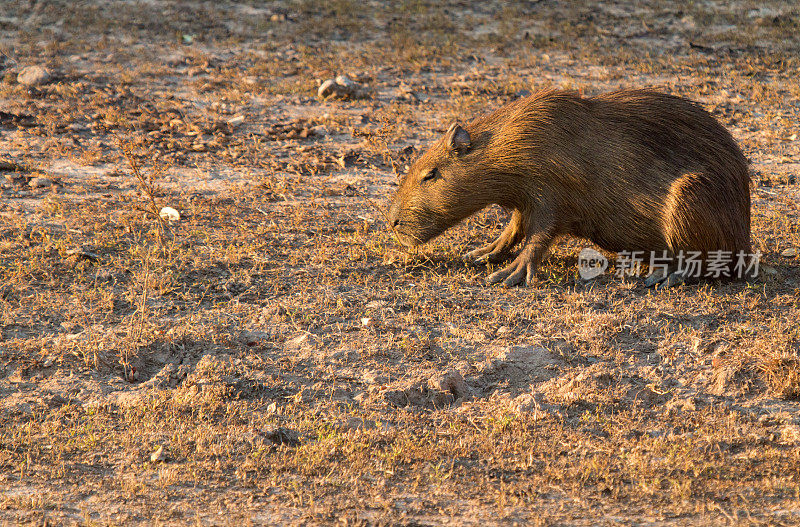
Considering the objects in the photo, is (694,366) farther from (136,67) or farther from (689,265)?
(136,67)

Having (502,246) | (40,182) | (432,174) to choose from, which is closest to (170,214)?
(40,182)

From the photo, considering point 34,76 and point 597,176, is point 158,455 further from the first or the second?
point 34,76

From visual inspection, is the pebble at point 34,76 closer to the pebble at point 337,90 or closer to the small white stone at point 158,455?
the pebble at point 337,90

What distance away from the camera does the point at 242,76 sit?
921 centimetres

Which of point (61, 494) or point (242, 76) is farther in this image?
point (242, 76)

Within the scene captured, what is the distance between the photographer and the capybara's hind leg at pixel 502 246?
5.37 meters

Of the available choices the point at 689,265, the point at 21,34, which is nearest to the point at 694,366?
the point at 689,265

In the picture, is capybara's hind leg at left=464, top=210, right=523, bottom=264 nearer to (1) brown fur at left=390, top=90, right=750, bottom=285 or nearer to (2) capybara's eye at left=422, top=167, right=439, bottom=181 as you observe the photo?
(1) brown fur at left=390, top=90, right=750, bottom=285

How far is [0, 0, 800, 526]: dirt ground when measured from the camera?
11.4 ft

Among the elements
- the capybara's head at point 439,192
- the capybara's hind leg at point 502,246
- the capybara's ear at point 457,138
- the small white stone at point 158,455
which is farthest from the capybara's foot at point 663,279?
the small white stone at point 158,455

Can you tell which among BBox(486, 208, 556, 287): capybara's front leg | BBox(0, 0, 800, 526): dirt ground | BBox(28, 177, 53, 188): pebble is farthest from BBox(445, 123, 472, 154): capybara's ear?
BBox(28, 177, 53, 188): pebble

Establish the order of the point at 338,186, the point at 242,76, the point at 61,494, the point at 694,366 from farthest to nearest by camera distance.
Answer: the point at 242,76, the point at 338,186, the point at 694,366, the point at 61,494

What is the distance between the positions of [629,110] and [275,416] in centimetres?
272

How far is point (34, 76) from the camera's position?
28.8 ft
